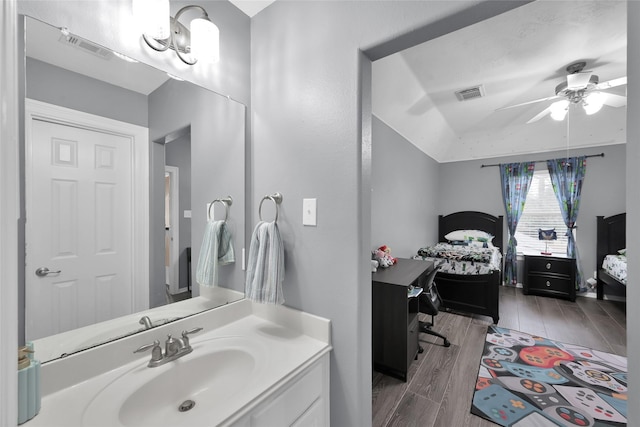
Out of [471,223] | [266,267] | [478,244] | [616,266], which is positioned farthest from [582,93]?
[266,267]

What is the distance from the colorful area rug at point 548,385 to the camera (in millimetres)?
1720

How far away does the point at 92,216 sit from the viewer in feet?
3.19

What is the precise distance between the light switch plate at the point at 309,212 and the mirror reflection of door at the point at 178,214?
0.57 m

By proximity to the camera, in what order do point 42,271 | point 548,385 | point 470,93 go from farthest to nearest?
point 470,93 < point 548,385 < point 42,271

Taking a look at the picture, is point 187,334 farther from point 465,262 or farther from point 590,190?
point 590,190

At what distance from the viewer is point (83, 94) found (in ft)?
3.12

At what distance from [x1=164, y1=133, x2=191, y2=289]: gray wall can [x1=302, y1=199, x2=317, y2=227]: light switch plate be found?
0.57 meters

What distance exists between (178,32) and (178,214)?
0.81m

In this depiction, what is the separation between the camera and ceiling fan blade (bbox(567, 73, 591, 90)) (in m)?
2.51

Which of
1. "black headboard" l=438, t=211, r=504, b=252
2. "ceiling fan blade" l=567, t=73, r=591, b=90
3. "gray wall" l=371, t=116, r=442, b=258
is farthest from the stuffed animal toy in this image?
"black headboard" l=438, t=211, r=504, b=252

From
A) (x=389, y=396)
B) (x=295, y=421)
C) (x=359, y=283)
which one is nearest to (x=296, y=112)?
(x=359, y=283)

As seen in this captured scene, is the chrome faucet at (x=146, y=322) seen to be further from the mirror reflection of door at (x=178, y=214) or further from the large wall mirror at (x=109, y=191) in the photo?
the mirror reflection of door at (x=178, y=214)

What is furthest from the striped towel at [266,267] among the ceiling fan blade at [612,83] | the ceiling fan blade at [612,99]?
the ceiling fan blade at [612,99]

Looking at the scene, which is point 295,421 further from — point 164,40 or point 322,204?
point 164,40
